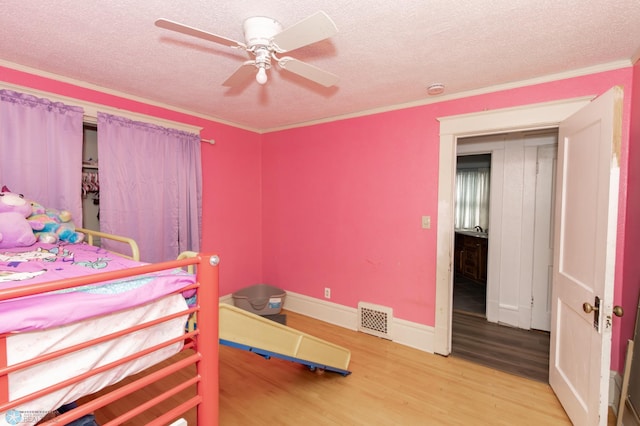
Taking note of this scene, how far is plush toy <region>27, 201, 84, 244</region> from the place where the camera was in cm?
187

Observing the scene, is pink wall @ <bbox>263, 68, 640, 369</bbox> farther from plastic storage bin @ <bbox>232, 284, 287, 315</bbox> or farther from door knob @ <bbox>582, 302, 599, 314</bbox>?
door knob @ <bbox>582, 302, 599, 314</bbox>

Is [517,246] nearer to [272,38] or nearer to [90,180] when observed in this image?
[272,38]

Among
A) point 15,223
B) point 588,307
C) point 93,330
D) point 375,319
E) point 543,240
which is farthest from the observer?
point 543,240

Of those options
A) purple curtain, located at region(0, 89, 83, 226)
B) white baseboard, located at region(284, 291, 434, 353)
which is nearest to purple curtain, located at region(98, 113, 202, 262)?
purple curtain, located at region(0, 89, 83, 226)

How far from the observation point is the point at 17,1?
1418 mm

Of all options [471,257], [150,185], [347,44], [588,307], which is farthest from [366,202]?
[471,257]

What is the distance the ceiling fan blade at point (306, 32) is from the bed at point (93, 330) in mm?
1046

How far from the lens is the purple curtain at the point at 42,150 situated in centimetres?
205

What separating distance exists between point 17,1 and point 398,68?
2156 mm

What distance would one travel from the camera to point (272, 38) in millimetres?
1406

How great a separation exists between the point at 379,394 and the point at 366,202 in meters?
1.76

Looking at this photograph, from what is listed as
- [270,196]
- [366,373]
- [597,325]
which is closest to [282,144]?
[270,196]

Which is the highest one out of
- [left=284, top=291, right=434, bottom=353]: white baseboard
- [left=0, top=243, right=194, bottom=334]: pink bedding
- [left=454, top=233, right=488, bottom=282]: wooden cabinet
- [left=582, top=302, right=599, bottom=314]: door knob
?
[left=0, top=243, right=194, bottom=334]: pink bedding

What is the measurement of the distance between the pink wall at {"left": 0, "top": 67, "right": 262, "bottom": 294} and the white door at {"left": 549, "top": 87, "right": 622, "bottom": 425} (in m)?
3.21
